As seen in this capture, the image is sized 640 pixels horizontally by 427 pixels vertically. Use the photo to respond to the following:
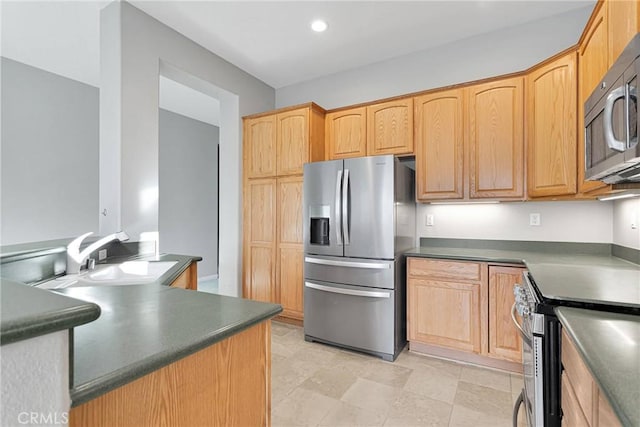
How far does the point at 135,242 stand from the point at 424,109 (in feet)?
9.01

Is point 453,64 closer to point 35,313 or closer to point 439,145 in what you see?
point 439,145

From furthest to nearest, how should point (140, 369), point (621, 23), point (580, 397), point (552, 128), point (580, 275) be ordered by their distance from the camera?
point (552, 128) → point (580, 275) → point (621, 23) → point (580, 397) → point (140, 369)

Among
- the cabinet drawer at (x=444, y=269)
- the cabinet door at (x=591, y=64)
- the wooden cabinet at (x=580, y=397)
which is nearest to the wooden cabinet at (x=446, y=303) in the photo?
the cabinet drawer at (x=444, y=269)

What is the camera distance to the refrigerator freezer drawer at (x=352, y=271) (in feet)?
8.50

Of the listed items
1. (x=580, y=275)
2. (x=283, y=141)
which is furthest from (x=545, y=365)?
(x=283, y=141)

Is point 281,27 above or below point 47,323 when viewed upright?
above

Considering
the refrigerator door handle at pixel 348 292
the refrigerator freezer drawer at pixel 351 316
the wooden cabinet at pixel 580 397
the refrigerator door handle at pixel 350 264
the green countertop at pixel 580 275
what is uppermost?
the green countertop at pixel 580 275

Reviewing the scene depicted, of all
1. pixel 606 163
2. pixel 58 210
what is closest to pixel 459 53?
pixel 606 163

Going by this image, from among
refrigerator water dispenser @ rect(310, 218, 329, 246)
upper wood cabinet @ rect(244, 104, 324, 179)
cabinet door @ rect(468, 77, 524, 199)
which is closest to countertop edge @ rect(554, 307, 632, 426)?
cabinet door @ rect(468, 77, 524, 199)

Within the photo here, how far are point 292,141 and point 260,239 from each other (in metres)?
1.15

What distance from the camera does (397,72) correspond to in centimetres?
339

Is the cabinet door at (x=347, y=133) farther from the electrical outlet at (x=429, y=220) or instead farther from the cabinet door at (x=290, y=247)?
the electrical outlet at (x=429, y=220)

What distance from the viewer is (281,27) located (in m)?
2.86

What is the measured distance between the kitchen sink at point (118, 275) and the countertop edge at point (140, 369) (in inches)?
34.4
